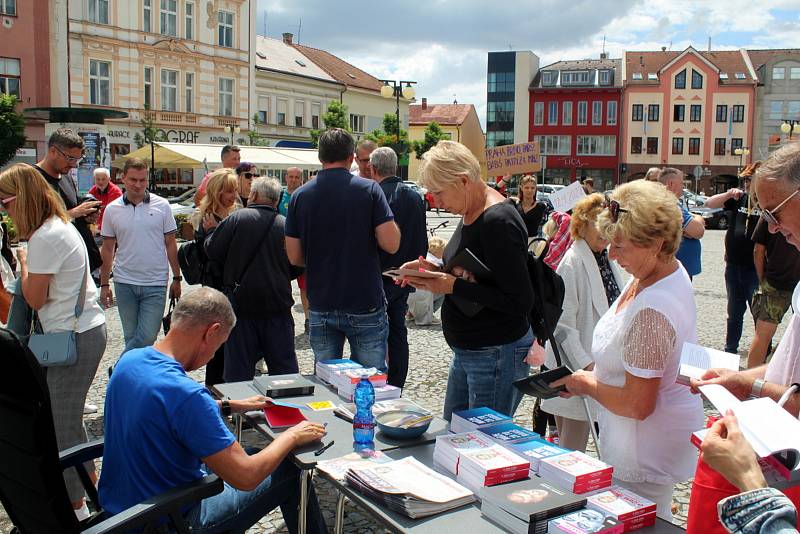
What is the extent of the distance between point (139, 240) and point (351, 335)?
227cm

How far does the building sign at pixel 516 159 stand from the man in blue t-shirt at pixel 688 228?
3985mm

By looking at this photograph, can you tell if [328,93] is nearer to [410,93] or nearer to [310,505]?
[410,93]

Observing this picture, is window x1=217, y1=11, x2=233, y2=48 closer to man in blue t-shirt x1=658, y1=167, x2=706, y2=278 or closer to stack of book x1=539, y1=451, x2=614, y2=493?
man in blue t-shirt x1=658, y1=167, x2=706, y2=278

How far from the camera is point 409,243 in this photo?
564 cm

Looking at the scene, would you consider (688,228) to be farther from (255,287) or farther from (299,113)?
(299,113)

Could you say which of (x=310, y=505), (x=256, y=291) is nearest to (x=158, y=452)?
(x=310, y=505)

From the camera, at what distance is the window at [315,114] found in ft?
149

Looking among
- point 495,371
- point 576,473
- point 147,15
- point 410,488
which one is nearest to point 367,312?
point 495,371

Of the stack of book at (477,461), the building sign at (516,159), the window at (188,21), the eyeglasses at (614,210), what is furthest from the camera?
the window at (188,21)

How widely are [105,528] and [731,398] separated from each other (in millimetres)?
1897

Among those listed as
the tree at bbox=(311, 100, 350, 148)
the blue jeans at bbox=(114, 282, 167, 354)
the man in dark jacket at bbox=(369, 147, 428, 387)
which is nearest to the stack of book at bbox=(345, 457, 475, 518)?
the man in dark jacket at bbox=(369, 147, 428, 387)

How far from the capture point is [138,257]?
544 cm

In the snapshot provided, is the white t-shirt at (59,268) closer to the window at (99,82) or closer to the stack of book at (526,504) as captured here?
the stack of book at (526,504)

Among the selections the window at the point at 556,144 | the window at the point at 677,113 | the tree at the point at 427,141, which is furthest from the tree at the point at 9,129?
the window at the point at 677,113
